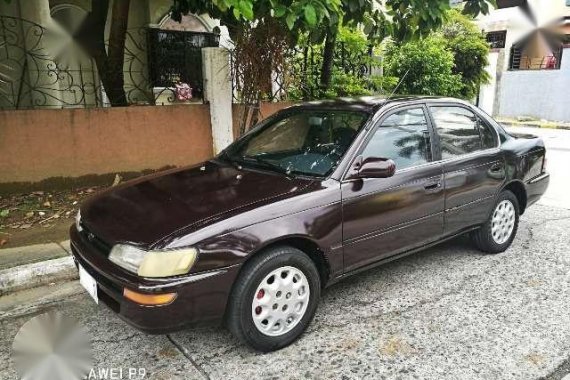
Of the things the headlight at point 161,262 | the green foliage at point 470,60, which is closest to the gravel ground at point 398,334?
the headlight at point 161,262

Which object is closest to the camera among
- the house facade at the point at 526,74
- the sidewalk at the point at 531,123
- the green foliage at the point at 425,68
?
the green foliage at the point at 425,68

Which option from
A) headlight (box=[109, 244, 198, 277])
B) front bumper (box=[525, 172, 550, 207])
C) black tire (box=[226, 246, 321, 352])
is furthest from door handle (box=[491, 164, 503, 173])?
headlight (box=[109, 244, 198, 277])

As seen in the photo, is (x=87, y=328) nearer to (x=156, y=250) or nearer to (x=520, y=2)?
(x=156, y=250)

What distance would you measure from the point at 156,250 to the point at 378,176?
5.08 feet

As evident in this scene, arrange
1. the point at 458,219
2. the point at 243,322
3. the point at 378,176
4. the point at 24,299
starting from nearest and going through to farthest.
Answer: the point at 243,322 → the point at 378,176 → the point at 24,299 → the point at 458,219

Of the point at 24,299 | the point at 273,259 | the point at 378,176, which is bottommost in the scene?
the point at 24,299

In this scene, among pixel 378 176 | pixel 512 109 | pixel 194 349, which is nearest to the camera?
pixel 194 349

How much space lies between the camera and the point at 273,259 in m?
2.81

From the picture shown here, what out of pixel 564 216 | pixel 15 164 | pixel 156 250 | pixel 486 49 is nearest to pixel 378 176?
pixel 156 250

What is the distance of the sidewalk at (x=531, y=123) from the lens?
16.7 metres

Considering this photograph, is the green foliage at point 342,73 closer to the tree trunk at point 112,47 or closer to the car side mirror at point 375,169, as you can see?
the tree trunk at point 112,47

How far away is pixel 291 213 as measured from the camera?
291 cm

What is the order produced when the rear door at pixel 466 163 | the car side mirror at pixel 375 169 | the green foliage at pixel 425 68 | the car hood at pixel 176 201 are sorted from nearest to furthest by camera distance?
the car hood at pixel 176 201, the car side mirror at pixel 375 169, the rear door at pixel 466 163, the green foliage at pixel 425 68

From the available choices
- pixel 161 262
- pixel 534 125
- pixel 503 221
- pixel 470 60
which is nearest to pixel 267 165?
pixel 161 262
